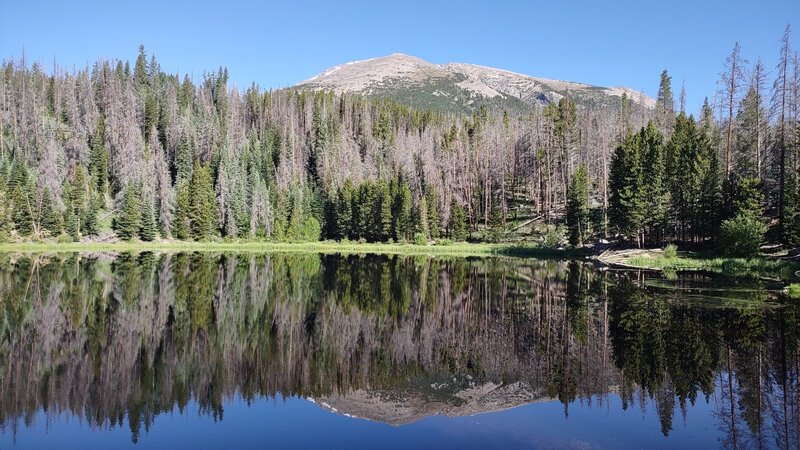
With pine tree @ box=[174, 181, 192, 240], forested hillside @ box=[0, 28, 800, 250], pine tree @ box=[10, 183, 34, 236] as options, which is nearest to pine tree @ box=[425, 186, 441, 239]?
forested hillside @ box=[0, 28, 800, 250]

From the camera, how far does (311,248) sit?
8219 centimetres

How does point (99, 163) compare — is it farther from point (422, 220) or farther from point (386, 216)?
point (422, 220)

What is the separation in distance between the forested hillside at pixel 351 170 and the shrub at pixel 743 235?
116 cm

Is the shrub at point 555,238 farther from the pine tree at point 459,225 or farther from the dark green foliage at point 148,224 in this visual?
the dark green foliage at point 148,224

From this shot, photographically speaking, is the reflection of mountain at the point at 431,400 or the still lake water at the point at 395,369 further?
the reflection of mountain at the point at 431,400

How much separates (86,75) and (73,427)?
5175 inches

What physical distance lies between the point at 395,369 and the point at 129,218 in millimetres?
74748

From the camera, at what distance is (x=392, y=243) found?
85.2 metres

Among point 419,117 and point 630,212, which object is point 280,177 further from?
point 630,212

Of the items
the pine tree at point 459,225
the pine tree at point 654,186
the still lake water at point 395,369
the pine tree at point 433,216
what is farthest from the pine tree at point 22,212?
the pine tree at point 654,186

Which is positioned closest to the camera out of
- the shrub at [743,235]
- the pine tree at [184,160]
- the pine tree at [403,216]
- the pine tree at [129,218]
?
the shrub at [743,235]

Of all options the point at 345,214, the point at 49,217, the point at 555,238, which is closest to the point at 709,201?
the point at 555,238

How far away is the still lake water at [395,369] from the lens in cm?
1295

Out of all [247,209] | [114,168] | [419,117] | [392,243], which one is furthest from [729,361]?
[419,117]
